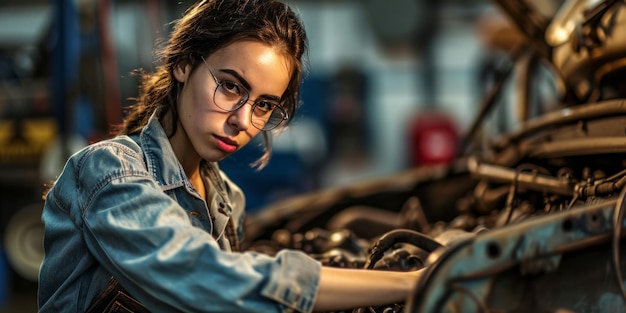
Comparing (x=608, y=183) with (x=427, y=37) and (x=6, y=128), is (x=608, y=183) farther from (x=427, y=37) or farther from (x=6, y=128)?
(x=427, y=37)

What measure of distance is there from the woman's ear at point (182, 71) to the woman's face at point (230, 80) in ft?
0.06

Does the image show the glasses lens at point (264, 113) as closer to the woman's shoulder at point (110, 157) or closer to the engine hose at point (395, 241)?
the woman's shoulder at point (110, 157)

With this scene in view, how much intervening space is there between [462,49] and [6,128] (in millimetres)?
8300

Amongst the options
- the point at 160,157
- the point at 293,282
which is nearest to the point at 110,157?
the point at 160,157

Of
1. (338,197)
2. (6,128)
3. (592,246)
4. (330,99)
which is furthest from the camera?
(330,99)

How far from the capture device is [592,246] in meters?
1.55

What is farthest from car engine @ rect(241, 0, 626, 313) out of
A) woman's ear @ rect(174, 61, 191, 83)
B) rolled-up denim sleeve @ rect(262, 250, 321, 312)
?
woman's ear @ rect(174, 61, 191, 83)

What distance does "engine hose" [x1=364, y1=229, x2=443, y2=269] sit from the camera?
2020 mm

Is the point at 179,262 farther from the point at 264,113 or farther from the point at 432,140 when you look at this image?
the point at 432,140

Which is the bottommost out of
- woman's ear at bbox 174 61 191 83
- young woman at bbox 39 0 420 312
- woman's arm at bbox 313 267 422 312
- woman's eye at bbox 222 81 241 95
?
woman's arm at bbox 313 267 422 312

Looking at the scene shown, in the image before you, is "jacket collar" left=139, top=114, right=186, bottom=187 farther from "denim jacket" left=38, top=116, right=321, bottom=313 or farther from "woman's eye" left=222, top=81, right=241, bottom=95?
"woman's eye" left=222, top=81, right=241, bottom=95

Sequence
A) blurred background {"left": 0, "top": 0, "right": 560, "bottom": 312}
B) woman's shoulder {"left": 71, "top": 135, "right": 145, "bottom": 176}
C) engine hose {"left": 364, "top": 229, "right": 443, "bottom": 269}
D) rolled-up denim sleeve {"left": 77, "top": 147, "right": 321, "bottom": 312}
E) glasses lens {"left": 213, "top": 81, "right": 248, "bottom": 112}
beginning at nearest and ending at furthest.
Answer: rolled-up denim sleeve {"left": 77, "top": 147, "right": 321, "bottom": 312} < woman's shoulder {"left": 71, "top": 135, "right": 145, "bottom": 176} < glasses lens {"left": 213, "top": 81, "right": 248, "bottom": 112} < engine hose {"left": 364, "top": 229, "right": 443, "bottom": 269} < blurred background {"left": 0, "top": 0, "right": 560, "bottom": 312}

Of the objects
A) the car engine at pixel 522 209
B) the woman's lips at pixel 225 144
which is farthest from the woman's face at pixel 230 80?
the car engine at pixel 522 209

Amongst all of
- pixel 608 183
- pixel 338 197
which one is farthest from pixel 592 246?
pixel 338 197
